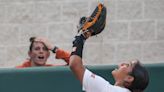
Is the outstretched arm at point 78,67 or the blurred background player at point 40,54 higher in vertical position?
the outstretched arm at point 78,67

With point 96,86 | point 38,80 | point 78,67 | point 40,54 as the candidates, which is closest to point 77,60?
point 78,67

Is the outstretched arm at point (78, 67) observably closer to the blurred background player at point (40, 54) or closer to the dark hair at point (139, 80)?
the dark hair at point (139, 80)

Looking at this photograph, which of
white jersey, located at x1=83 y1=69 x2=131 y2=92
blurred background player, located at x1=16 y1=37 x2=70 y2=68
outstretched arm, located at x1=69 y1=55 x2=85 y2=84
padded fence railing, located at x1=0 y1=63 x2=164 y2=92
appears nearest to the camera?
white jersey, located at x1=83 y1=69 x2=131 y2=92

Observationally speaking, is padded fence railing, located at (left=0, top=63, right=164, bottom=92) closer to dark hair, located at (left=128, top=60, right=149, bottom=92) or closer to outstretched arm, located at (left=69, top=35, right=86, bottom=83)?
outstretched arm, located at (left=69, top=35, right=86, bottom=83)

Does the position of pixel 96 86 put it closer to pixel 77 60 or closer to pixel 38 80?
pixel 77 60

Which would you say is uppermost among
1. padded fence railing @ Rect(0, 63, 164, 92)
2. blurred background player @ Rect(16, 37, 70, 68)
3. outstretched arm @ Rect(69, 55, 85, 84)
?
outstretched arm @ Rect(69, 55, 85, 84)

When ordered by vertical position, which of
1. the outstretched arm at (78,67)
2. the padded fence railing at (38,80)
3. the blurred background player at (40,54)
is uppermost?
the outstretched arm at (78,67)

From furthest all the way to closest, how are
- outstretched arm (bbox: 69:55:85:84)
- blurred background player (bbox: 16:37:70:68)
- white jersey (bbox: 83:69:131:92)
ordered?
blurred background player (bbox: 16:37:70:68) < outstretched arm (bbox: 69:55:85:84) < white jersey (bbox: 83:69:131:92)

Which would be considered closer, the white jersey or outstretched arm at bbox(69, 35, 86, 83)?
the white jersey

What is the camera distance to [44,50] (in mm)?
6996

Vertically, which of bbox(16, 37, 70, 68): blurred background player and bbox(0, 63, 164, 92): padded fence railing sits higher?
bbox(16, 37, 70, 68): blurred background player

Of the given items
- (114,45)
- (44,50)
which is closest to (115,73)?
(44,50)

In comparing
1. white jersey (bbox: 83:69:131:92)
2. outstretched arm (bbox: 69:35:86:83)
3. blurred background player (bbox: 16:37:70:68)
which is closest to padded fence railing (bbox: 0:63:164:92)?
blurred background player (bbox: 16:37:70:68)

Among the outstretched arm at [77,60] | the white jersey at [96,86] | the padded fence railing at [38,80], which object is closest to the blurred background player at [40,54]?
the padded fence railing at [38,80]
